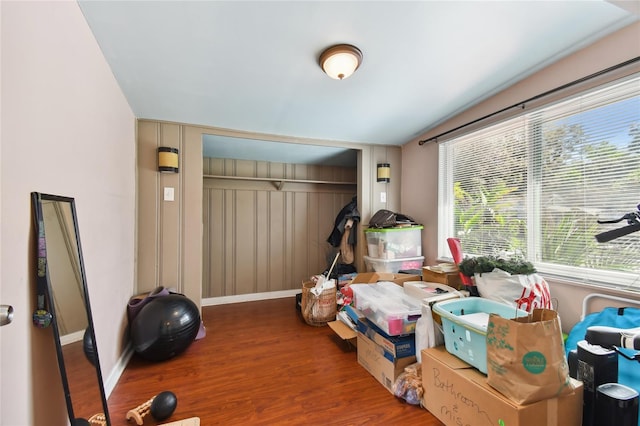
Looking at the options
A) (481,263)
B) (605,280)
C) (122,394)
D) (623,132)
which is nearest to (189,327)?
(122,394)

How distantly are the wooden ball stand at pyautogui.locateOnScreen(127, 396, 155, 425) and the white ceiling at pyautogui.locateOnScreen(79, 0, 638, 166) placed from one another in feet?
7.19

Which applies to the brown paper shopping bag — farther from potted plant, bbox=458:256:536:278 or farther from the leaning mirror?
the leaning mirror

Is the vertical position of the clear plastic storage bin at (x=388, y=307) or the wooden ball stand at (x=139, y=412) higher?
the clear plastic storage bin at (x=388, y=307)

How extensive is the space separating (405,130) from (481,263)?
1783mm

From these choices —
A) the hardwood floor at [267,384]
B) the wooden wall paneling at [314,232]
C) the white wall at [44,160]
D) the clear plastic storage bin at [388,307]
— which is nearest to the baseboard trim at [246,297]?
the wooden wall paneling at [314,232]

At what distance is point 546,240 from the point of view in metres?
1.91

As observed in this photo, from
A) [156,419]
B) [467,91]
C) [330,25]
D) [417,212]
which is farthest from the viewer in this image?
[417,212]

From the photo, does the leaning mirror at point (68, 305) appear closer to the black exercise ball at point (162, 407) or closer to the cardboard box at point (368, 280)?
the black exercise ball at point (162, 407)

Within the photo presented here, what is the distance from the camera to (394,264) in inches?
120

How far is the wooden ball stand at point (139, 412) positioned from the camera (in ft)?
4.82

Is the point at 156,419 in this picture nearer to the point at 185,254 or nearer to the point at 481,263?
the point at 185,254

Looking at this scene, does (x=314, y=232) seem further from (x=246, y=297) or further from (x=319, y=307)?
(x=319, y=307)

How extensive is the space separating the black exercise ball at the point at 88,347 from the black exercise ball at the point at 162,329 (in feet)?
2.32

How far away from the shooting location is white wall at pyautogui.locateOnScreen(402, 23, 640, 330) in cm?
152
